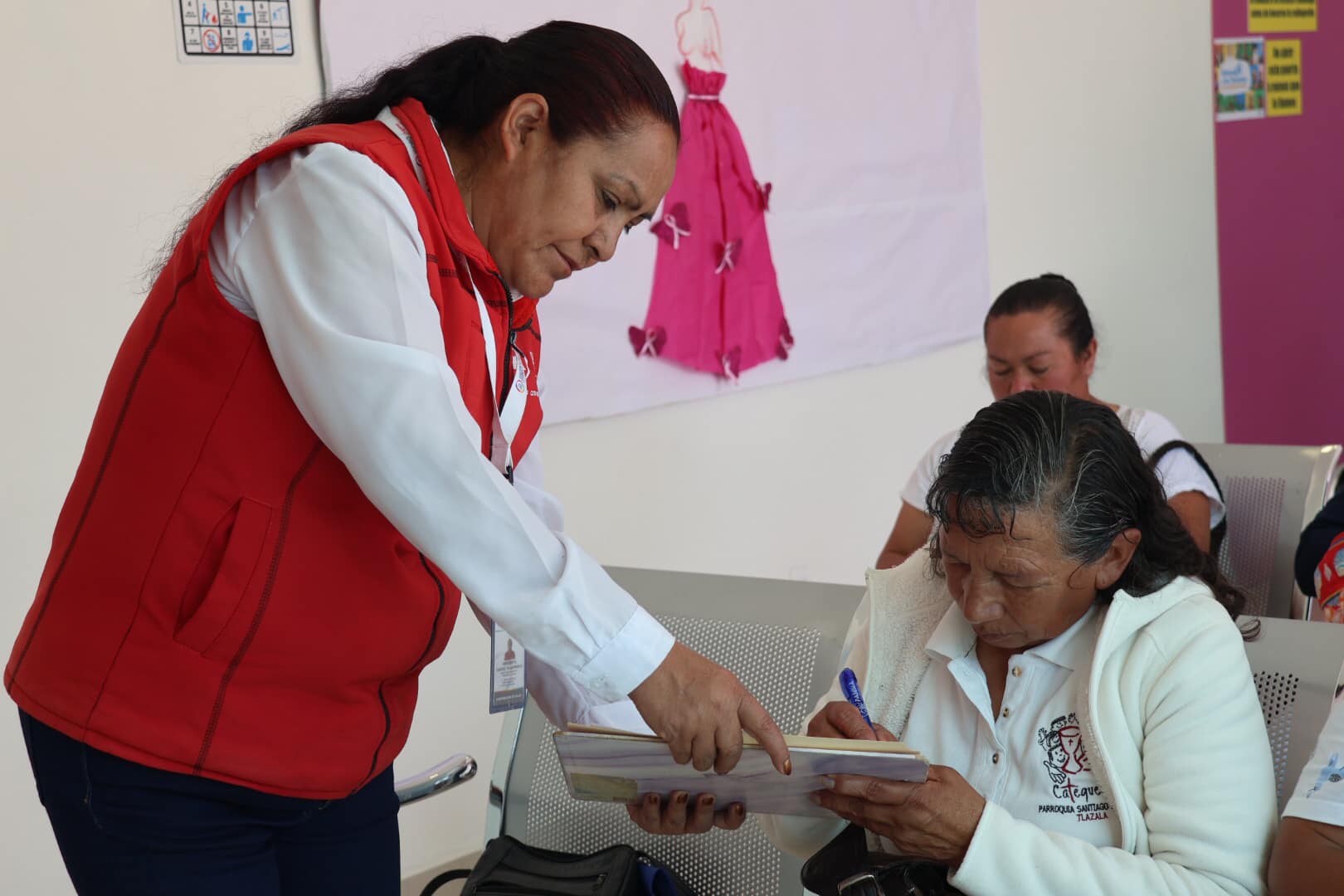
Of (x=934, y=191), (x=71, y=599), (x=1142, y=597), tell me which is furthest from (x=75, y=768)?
(x=934, y=191)

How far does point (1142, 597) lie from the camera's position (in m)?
1.49

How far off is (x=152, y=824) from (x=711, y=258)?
237cm

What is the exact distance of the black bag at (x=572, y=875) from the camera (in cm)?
161

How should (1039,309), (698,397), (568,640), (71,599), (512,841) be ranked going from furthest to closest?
(698,397), (1039,309), (512,841), (71,599), (568,640)

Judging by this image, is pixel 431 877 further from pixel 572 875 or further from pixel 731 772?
pixel 731 772

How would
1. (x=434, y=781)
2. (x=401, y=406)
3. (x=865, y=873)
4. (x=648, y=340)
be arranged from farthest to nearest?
(x=648, y=340) → (x=434, y=781) → (x=865, y=873) → (x=401, y=406)

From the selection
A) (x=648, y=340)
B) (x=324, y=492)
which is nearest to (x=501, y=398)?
(x=324, y=492)

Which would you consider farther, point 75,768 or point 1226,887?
point 1226,887

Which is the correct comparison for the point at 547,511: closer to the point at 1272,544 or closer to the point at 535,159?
the point at 535,159

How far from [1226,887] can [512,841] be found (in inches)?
33.6

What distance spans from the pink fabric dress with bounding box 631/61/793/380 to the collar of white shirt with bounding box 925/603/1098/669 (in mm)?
1651

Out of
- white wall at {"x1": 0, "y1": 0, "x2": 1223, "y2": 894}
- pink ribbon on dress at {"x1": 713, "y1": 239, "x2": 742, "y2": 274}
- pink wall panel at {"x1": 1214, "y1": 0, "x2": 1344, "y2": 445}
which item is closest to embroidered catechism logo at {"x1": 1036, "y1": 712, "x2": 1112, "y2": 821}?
white wall at {"x1": 0, "y1": 0, "x2": 1223, "y2": 894}

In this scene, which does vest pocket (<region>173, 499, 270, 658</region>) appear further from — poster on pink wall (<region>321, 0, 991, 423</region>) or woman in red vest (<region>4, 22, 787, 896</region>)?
poster on pink wall (<region>321, 0, 991, 423</region>)

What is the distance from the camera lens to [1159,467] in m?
2.46
